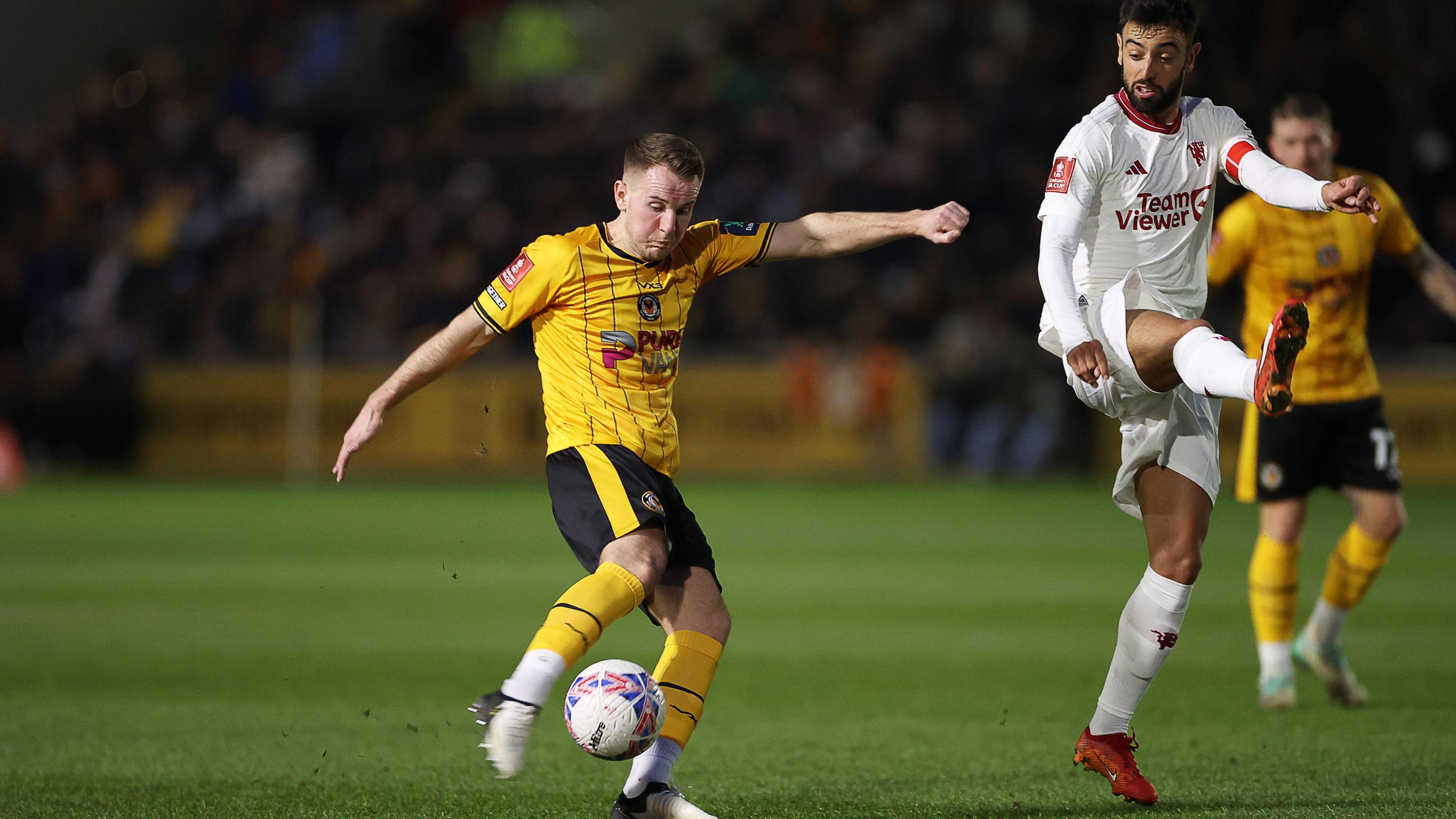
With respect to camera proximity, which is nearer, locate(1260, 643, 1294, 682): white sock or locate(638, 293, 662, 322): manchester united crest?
locate(638, 293, 662, 322): manchester united crest

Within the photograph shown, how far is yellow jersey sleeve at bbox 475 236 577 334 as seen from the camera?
4598 mm

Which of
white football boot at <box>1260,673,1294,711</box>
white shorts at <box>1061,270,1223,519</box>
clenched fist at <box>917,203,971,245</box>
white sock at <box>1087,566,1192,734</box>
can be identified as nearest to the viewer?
clenched fist at <box>917,203,971,245</box>

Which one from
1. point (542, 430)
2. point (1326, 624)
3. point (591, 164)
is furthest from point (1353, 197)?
point (591, 164)

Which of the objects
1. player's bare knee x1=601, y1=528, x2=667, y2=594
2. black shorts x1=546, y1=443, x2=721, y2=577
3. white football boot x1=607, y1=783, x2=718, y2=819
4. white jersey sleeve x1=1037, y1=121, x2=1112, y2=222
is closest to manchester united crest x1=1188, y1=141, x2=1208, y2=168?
white jersey sleeve x1=1037, y1=121, x2=1112, y2=222

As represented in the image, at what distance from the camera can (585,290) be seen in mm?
4656

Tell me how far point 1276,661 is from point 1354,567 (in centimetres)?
55

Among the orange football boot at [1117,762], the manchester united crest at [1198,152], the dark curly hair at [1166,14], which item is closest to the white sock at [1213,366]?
the manchester united crest at [1198,152]

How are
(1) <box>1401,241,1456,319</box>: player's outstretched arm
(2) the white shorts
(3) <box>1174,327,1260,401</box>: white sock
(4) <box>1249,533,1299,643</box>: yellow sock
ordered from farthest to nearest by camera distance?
1. (4) <box>1249,533,1299,643</box>: yellow sock
2. (1) <box>1401,241,1456,319</box>: player's outstretched arm
3. (2) the white shorts
4. (3) <box>1174,327,1260,401</box>: white sock

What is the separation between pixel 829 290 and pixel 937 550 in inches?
312

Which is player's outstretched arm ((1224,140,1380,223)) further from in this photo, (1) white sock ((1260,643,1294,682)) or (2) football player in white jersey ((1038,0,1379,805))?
(1) white sock ((1260,643,1294,682))

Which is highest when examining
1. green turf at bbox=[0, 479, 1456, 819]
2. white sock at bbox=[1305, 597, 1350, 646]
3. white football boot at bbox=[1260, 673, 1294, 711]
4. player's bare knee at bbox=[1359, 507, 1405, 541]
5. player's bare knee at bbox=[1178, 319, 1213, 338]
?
player's bare knee at bbox=[1178, 319, 1213, 338]

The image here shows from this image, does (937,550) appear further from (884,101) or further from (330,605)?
(884,101)

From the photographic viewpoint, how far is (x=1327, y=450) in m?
Answer: 6.96

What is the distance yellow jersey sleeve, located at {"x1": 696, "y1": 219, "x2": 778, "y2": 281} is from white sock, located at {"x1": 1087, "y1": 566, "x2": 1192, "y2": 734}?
1537mm
